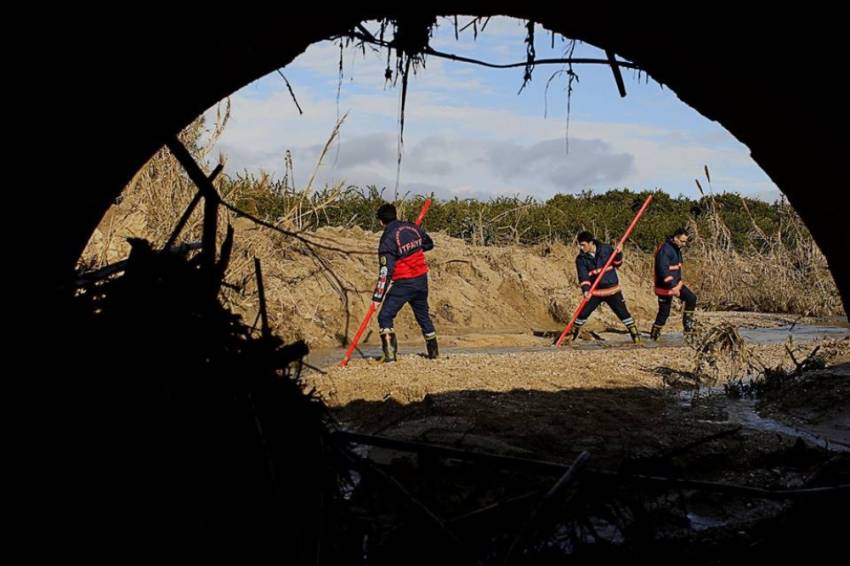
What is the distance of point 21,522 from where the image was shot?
7.82 ft

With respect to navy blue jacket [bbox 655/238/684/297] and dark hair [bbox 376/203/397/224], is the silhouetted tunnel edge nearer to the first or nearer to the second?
dark hair [bbox 376/203/397/224]

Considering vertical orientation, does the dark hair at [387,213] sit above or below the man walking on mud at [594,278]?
above

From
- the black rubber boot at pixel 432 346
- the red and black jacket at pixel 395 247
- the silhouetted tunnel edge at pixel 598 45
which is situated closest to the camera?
the silhouetted tunnel edge at pixel 598 45

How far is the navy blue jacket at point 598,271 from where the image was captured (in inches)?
674

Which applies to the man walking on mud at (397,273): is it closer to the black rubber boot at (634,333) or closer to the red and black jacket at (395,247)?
the red and black jacket at (395,247)

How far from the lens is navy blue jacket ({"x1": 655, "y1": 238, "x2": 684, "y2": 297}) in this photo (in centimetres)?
1719

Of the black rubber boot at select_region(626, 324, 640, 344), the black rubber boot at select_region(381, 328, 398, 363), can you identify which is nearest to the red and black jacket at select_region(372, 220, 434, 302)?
the black rubber boot at select_region(381, 328, 398, 363)

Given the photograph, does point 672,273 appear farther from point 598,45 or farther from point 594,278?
point 598,45

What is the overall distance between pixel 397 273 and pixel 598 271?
492 centimetres

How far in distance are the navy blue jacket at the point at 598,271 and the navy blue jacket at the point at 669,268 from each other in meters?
0.82

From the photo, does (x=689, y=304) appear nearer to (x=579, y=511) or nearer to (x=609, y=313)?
(x=609, y=313)

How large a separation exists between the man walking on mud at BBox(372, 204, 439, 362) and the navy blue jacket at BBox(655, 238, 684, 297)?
17.4 feet

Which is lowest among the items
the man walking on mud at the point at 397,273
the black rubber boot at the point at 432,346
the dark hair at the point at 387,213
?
the black rubber boot at the point at 432,346

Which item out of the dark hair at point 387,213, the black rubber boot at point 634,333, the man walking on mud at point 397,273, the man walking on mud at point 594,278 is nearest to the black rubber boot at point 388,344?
the man walking on mud at point 397,273
